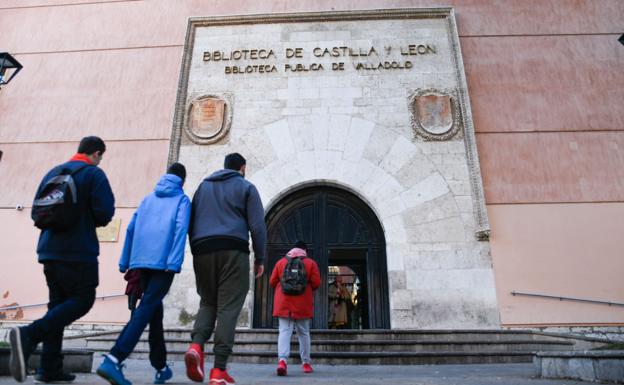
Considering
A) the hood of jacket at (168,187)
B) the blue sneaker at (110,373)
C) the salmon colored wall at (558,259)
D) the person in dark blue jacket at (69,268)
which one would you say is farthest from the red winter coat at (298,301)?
the salmon colored wall at (558,259)

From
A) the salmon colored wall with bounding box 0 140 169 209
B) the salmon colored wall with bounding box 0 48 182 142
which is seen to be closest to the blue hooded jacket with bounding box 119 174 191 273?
the salmon colored wall with bounding box 0 140 169 209

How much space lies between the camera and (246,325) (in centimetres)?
799

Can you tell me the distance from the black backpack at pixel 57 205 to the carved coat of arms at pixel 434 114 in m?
7.00

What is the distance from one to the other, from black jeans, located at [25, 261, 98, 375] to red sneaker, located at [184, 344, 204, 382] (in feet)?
2.66

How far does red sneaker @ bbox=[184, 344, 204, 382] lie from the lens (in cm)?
308

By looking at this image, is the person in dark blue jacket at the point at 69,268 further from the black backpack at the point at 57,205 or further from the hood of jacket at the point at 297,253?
the hood of jacket at the point at 297,253

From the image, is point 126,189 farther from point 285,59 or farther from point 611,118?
point 611,118

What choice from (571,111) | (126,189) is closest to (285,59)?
(126,189)

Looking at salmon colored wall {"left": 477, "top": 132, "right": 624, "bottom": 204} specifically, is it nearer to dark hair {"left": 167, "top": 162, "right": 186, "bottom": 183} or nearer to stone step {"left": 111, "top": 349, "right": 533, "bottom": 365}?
stone step {"left": 111, "top": 349, "right": 533, "bottom": 365}

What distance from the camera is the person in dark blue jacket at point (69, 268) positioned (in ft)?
10.1

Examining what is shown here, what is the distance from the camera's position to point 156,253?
332 cm

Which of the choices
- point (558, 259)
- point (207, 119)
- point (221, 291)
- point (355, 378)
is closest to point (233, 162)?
point (221, 291)

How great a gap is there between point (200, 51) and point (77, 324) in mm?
5979

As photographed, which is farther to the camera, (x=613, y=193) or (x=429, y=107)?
(x=429, y=107)
